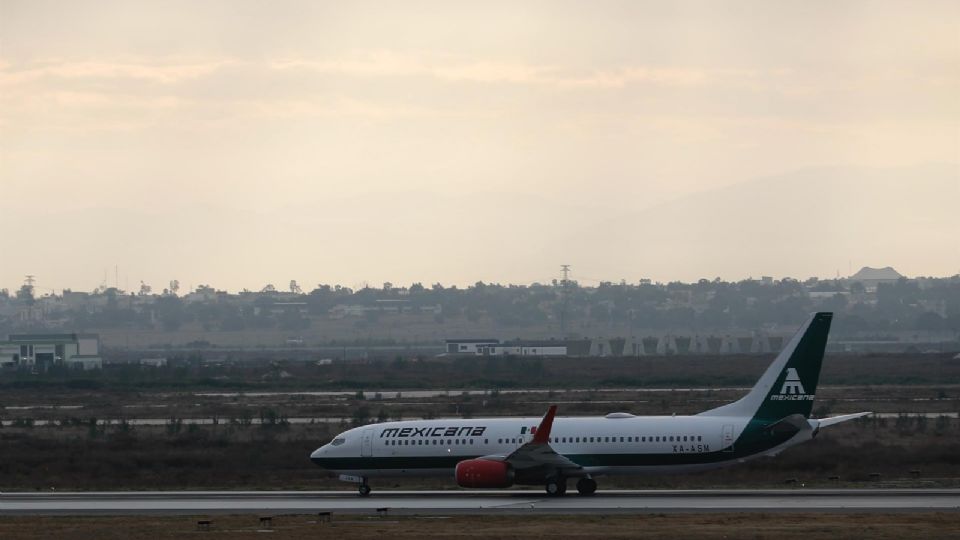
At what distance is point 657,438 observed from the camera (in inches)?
2216

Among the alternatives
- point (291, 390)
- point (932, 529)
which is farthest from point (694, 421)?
point (291, 390)

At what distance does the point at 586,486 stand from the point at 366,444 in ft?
28.9

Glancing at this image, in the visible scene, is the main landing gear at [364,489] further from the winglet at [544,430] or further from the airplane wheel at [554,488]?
the winglet at [544,430]

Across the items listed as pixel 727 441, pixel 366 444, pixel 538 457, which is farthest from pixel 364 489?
pixel 727 441

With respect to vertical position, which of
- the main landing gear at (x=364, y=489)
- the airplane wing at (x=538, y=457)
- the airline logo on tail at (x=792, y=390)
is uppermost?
the airline logo on tail at (x=792, y=390)

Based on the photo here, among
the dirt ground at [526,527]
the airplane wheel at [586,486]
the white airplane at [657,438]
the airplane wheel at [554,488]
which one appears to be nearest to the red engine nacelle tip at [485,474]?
the white airplane at [657,438]

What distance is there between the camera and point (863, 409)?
95375mm

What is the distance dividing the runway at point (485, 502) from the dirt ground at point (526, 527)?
204 centimetres

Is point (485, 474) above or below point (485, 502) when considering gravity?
above

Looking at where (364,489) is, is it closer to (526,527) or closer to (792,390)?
(526,527)

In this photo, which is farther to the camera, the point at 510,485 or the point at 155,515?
the point at 510,485

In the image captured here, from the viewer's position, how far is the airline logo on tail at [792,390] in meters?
56.4

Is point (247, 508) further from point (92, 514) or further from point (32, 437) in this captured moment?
point (32, 437)

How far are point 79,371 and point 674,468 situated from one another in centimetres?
12811
